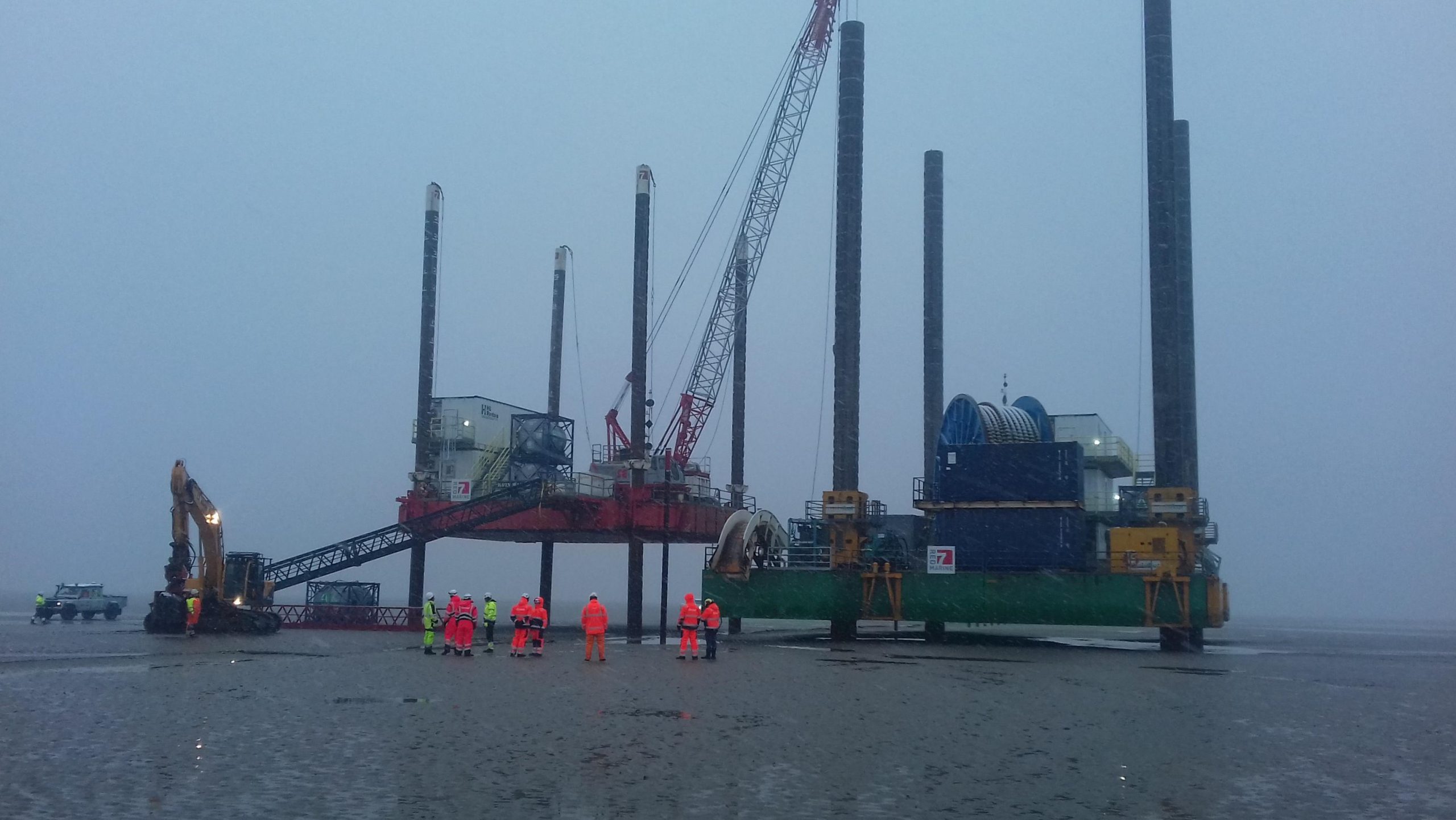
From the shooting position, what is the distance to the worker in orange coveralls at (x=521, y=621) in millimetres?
27953

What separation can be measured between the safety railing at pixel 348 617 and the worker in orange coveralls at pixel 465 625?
Result: 1822cm

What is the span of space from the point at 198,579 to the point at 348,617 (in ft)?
27.0

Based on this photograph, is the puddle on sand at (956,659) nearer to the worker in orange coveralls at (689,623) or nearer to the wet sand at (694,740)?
the wet sand at (694,740)

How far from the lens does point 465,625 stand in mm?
28016

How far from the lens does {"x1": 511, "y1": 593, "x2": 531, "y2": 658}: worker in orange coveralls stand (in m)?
28.0

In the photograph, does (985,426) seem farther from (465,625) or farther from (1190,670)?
(465,625)

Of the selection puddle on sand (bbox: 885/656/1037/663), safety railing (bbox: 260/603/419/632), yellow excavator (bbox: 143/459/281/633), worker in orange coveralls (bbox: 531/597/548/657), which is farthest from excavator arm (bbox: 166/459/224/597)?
puddle on sand (bbox: 885/656/1037/663)

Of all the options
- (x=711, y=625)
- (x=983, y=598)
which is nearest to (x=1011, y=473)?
(x=983, y=598)

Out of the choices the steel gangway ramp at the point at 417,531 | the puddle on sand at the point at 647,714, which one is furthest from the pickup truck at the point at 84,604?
the puddle on sand at the point at 647,714

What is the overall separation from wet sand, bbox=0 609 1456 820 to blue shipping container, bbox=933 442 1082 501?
12046 millimetres

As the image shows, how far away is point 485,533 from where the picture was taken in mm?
58875

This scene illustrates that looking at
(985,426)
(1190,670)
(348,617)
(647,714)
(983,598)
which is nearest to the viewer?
(647,714)

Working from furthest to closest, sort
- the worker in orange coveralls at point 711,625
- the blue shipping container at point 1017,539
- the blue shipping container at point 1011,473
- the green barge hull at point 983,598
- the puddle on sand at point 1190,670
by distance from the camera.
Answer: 1. the blue shipping container at point 1011,473
2. the blue shipping container at point 1017,539
3. the green barge hull at point 983,598
4. the puddle on sand at point 1190,670
5. the worker in orange coveralls at point 711,625

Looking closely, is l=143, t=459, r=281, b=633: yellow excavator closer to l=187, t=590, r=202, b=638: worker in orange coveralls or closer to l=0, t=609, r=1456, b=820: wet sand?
l=187, t=590, r=202, b=638: worker in orange coveralls
